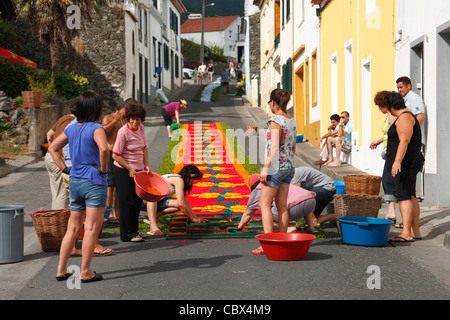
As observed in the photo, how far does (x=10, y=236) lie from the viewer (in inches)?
274

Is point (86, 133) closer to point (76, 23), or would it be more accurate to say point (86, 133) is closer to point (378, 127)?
point (378, 127)

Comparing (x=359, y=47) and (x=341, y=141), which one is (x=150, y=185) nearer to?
(x=341, y=141)

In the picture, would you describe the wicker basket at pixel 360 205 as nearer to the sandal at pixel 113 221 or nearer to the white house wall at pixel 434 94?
the white house wall at pixel 434 94

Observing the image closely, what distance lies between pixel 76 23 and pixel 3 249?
18.7 metres

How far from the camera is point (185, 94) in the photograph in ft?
150

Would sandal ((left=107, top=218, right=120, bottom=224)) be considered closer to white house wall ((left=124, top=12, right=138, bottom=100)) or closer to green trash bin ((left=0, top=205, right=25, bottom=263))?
green trash bin ((left=0, top=205, right=25, bottom=263))

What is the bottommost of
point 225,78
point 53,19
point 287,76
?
point 287,76

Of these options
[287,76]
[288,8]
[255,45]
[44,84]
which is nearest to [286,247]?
[44,84]

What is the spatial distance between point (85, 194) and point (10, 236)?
148cm

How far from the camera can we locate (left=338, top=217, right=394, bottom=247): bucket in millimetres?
7387

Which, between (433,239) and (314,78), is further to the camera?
(314,78)

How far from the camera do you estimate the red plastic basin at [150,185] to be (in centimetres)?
798

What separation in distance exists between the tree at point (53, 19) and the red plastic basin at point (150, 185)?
16.8m

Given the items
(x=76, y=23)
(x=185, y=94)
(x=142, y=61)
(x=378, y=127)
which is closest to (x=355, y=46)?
(x=378, y=127)
